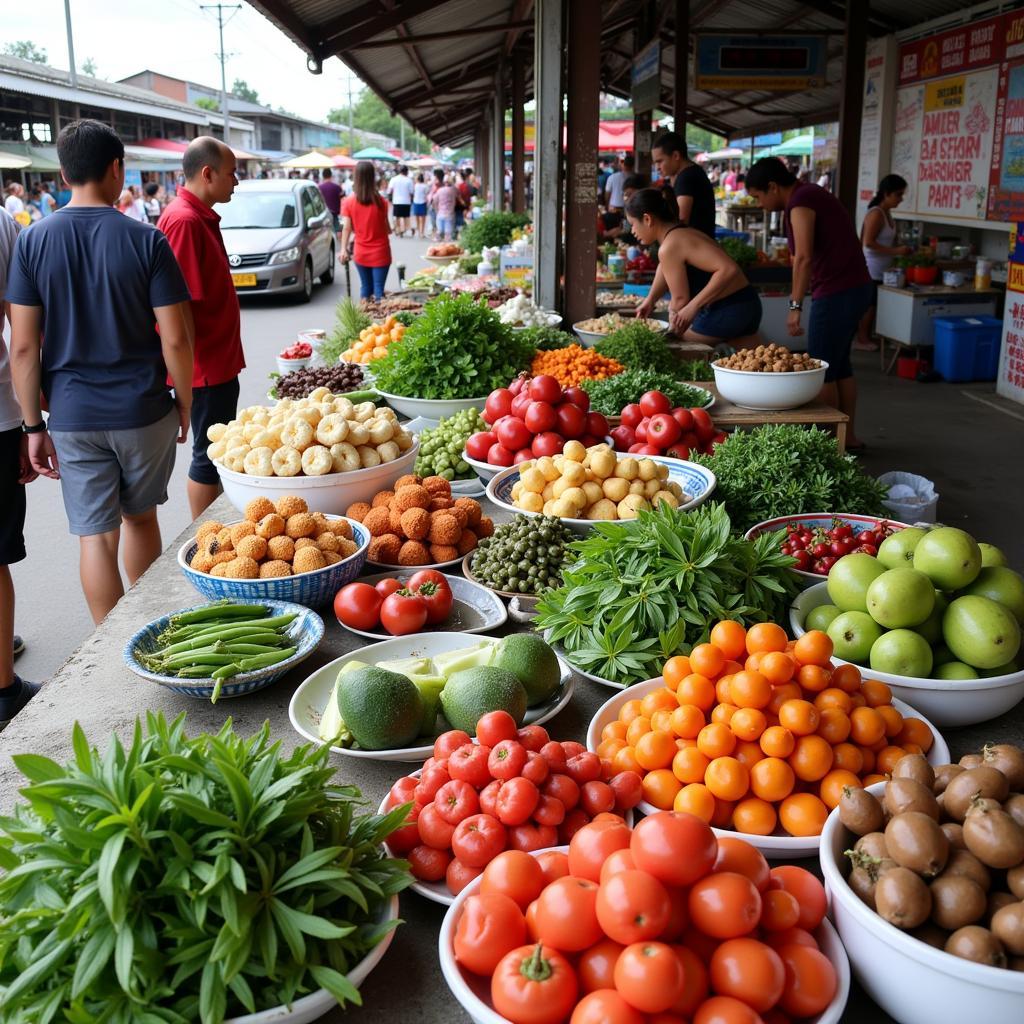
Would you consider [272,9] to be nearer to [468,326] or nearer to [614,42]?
[468,326]

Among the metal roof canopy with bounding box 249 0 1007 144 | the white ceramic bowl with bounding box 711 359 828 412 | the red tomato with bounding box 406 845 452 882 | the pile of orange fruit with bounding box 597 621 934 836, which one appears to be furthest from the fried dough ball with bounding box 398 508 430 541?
the metal roof canopy with bounding box 249 0 1007 144

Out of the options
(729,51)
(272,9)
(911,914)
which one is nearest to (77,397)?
(911,914)

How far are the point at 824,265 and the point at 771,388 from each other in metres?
2.53

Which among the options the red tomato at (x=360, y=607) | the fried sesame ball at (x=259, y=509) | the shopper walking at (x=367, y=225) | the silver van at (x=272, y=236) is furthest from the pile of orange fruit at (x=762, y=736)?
the silver van at (x=272, y=236)

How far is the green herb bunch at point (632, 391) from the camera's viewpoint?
4332 millimetres

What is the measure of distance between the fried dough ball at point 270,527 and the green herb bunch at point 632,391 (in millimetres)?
1934

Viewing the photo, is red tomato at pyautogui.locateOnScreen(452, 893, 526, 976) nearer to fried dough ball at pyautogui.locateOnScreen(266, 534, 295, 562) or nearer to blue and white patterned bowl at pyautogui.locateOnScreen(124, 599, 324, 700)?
blue and white patterned bowl at pyautogui.locateOnScreen(124, 599, 324, 700)

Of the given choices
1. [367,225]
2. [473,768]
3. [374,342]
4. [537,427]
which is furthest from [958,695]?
[367,225]

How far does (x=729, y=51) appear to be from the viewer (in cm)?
1051

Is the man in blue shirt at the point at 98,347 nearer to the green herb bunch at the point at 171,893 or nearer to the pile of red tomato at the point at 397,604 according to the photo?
the pile of red tomato at the point at 397,604

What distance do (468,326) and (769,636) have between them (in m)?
3.12

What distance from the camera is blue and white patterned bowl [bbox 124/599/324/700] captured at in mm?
2121

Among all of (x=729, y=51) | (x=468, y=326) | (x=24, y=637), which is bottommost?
(x=24, y=637)

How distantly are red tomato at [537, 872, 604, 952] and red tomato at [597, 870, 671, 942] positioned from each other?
36 mm
